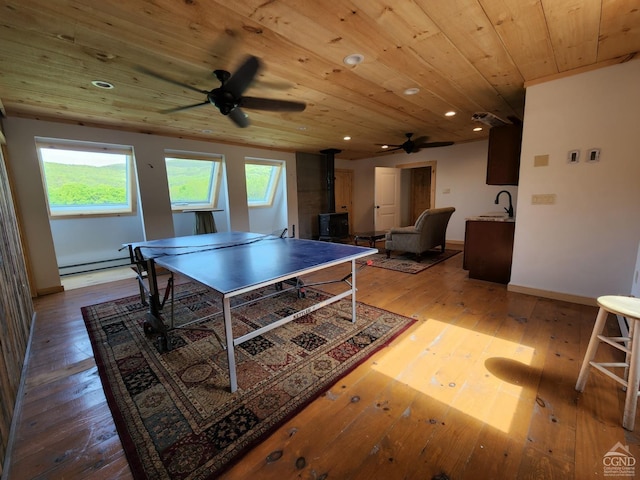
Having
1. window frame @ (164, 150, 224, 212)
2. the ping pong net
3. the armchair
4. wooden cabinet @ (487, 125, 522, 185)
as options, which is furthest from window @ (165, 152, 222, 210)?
wooden cabinet @ (487, 125, 522, 185)

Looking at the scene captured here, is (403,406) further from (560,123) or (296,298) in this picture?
(560,123)

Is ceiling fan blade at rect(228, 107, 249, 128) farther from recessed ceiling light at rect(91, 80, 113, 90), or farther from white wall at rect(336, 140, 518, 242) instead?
white wall at rect(336, 140, 518, 242)

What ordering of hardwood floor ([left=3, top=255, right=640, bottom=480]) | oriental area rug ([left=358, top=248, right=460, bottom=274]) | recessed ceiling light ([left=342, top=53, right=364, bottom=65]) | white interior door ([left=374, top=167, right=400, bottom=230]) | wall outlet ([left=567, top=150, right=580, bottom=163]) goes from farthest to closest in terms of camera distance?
white interior door ([left=374, top=167, right=400, bottom=230]) < oriental area rug ([left=358, top=248, right=460, bottom=274]) < wall outlet ([left=567, top=150, right=580, bottom=163]) < recessed ceiling light ([left=342, top=53, right=364, bottom=65]) < hardwood floor ([left=3, top=255, right=640, bottom=480])

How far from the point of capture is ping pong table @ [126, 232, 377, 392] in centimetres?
159

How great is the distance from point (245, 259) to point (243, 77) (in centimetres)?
139

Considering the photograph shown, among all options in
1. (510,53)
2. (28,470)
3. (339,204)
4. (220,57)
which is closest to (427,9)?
(510,53)

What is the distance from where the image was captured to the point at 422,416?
4.77 ft

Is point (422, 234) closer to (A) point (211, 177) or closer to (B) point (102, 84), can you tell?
(A) point (211, 177)

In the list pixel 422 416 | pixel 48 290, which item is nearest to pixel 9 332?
pixel 48 290

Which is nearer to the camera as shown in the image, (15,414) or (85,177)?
(15,414)

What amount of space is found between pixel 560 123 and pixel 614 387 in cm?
242

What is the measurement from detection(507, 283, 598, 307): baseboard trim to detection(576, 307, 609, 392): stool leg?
1.63 metres

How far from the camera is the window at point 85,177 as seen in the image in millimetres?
4129

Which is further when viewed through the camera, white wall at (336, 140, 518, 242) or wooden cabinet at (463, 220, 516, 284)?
white wall at (336, 140, 518, 242)
